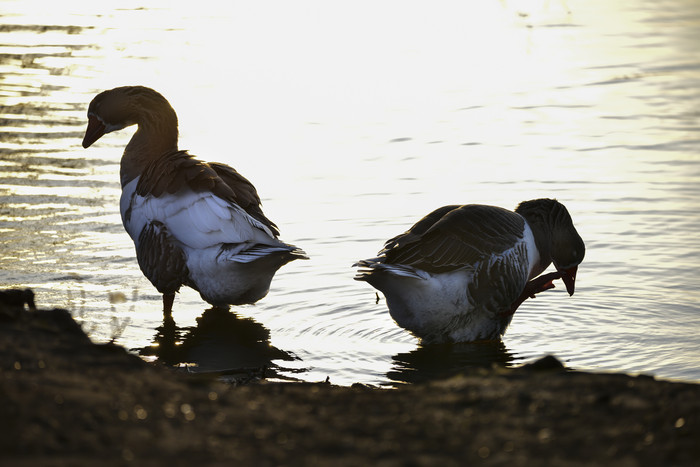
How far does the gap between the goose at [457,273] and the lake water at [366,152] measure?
244 millimetres

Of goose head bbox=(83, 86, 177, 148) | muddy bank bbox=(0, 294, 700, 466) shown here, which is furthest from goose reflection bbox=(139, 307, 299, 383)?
muddy bank bbox=(0, 294, 700, 466)

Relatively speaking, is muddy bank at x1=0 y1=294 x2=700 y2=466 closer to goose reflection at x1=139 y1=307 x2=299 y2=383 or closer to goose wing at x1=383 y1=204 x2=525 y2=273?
goose reflection at x1=139 y1=307 x2=299 y2=383

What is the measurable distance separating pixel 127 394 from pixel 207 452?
0.68 meters

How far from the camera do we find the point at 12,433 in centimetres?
357

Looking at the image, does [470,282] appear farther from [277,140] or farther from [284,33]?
[284,33]

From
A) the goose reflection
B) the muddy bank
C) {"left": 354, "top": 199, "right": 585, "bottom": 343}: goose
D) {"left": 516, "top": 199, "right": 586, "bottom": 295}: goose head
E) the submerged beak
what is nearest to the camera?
the muddy bank

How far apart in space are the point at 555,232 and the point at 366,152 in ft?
13.6

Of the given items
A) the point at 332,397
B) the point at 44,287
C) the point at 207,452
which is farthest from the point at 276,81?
the point at 207,452

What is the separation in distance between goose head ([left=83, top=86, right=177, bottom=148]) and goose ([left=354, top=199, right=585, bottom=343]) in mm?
2762

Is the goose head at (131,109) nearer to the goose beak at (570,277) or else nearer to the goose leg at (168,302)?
the goose leg at (168,302)

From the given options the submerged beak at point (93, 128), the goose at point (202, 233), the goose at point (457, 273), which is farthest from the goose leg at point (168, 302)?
the submerged beak at point (93, 128)

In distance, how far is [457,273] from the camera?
7.30m

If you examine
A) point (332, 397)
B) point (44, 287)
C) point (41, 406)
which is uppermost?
point (41, 406)

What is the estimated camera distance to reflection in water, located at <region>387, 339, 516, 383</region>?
274 inches
